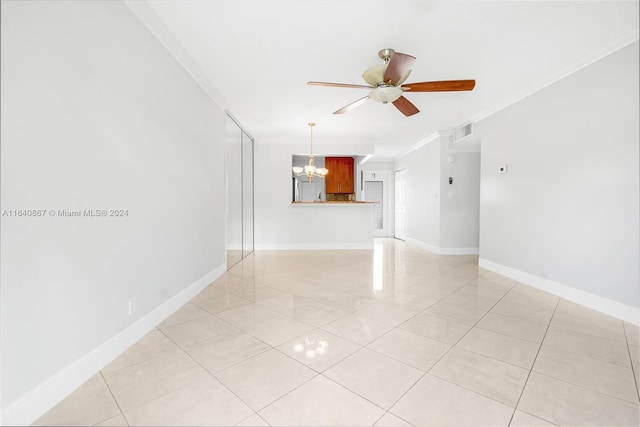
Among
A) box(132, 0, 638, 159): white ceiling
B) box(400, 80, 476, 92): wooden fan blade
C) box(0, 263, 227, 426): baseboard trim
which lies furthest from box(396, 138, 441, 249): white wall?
box(0, 263, 227, 426): baseboard trim

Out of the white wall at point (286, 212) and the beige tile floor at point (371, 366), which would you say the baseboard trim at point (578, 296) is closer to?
the beige tile floor at point (371, 366)

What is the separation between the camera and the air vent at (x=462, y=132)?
5.16 metres

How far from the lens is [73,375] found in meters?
1.55

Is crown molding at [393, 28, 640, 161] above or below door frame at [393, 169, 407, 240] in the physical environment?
above

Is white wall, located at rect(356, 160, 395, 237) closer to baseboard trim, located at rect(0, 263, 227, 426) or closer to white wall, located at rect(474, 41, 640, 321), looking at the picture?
white wall, located at rect(474, 41, 640, 321)

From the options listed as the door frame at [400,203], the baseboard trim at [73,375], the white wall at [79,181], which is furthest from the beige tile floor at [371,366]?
the door frame at [400,203]

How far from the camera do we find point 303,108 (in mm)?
4383

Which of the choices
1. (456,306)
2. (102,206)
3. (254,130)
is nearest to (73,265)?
(102,206)

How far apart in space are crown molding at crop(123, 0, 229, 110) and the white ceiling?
12 millimetres

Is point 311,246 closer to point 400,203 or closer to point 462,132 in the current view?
point 400,203

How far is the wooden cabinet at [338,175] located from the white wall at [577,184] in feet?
13.0

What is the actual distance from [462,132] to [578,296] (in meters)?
3.41

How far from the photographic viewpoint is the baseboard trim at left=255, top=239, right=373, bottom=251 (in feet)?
21.7

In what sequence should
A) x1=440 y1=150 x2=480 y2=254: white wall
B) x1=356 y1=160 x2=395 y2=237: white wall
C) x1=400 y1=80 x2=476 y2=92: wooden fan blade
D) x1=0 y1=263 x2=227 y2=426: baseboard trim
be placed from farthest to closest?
x1=356 y1=160 x2=395 y2=237: white wall
x1=440 y1=150 x2=480 y2=254: white wall
x1=400 y1=80 x2=476 y2=92: wooden fan blade
x1=0 y1=263 x2=227 y2=426: baseboard trim
